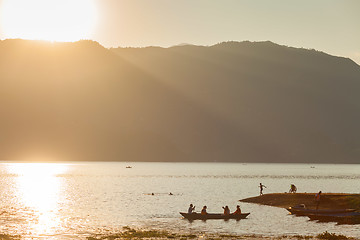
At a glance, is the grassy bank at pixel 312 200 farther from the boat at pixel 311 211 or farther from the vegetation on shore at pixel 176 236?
the vegetation on shore at pixel 176 236

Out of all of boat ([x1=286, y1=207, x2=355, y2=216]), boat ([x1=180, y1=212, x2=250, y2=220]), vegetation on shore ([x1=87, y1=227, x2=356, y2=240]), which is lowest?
vegetation on shore ([x1=87, y1=227, x2=356, y2=240])

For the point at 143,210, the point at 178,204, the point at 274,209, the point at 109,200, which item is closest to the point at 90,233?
the point at 143,210

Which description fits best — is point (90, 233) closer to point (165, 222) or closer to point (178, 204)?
point (165, 222)

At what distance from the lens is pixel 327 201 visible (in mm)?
85250

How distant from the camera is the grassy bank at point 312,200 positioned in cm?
8225

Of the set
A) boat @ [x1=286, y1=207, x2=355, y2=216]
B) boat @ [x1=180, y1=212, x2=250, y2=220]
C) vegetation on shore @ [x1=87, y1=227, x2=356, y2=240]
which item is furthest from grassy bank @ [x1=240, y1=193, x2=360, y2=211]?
vegetation on shore @ [x1=87, y1=227, x2=356, y2=240]

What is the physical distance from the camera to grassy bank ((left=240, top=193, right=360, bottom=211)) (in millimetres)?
82250

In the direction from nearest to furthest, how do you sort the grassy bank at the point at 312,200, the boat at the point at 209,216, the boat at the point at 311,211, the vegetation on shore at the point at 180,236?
the vegetation on shore at the point at 180,236 → the boat at the point at 311,211 → the boat at the point at 209,216 → the grassy bank at the point at 312,200

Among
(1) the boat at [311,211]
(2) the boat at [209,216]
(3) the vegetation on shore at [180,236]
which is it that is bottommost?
(3) the vegetation on shore at [180,236]

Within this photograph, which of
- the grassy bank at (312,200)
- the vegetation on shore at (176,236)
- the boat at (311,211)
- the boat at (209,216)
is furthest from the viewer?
the grassy bank at (312,200)

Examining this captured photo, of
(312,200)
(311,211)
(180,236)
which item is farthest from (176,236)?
(312,200)

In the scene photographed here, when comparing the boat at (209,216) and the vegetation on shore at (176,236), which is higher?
the boat at (209,216)

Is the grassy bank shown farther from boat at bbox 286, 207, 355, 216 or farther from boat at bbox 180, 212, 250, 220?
boat at bbox 180, 212, 250, 220

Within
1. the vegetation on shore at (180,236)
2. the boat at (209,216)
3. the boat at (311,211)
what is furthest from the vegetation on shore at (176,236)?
the boat at (311,211)
